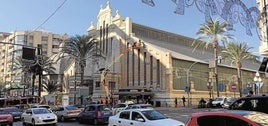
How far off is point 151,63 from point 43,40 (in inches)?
2859

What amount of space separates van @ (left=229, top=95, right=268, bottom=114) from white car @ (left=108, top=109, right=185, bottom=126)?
259cm

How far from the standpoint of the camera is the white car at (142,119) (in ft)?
46.0

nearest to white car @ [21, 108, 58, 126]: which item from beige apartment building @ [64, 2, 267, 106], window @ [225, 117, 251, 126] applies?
window @ [225, 117, 251, 126]

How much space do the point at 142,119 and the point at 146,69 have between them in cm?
5024

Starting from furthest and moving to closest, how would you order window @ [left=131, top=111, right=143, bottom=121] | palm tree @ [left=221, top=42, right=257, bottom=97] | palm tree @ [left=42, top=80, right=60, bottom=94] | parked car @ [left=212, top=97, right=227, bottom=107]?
palm tree @ [left=42, top=80, right=60, bottom=94] < palm tree @ [left=221, top=42, right=257, bottom=97] < parked car @ [left=212, top=97, right=227, bottom=107] < window @ [left=131, top=111, right=143, bottom=121]

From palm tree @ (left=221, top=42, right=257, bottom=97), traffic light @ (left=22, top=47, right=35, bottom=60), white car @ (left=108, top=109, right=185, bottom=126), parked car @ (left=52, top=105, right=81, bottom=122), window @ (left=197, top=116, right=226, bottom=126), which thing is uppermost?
palm tree @ (left=221, top=42, right=257, bottom=97)

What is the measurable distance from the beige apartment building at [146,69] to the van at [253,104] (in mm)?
41341

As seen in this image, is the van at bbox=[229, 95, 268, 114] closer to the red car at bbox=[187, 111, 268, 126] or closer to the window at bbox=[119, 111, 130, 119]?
the red car at bbox=[187, 111, 268, 126]

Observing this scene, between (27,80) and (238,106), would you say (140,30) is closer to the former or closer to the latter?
(27,80)

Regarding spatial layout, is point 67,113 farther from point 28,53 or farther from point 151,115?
point 151,115

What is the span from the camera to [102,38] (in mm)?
75750

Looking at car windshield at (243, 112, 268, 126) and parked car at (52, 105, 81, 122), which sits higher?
car windshield at (243, 112, 268, 126)

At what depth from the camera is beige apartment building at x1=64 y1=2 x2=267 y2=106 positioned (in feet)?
200

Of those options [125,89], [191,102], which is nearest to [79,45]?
[125,89]
